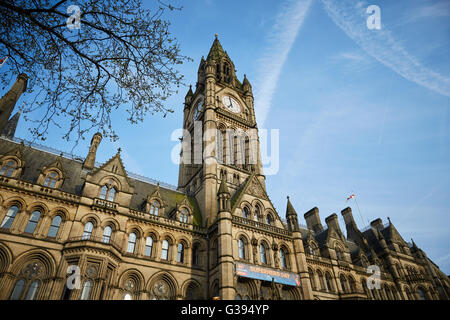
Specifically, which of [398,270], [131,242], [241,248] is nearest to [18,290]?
[131,242]

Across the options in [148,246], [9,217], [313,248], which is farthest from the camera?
[313,248]

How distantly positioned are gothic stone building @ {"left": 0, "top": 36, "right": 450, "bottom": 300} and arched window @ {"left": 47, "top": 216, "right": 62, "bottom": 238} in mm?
65

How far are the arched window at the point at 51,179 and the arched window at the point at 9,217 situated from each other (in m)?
2.94

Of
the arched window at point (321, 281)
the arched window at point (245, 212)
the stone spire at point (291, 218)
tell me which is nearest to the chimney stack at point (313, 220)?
the arched window at point (321, 281)

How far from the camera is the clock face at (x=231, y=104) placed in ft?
141

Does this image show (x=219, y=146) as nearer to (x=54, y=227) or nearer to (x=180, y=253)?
(x=180, y=253)

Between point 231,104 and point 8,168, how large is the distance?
1133 inches

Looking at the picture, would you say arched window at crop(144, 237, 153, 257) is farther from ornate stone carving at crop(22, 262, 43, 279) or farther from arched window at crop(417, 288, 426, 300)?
arched window at crop(417, 288, 426, 300)

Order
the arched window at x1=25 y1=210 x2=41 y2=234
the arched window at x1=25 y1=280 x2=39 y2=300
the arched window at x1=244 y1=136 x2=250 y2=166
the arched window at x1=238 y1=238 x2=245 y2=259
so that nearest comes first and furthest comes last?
the arched window at x1=25 y1=280 x2=39 y2=300, the arched window at x1=25 y1=210 x2=41 y2=234, the arched window at x1=238 y1=238 x2=245 y2=259, the arched window at x1=244 y1=136 x2=250 y2=166

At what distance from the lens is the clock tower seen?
33.4 meters

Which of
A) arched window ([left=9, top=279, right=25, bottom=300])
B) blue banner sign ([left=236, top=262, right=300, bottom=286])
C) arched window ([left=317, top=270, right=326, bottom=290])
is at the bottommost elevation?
arched window ([left=9, top=279, right=25, bottom=300])

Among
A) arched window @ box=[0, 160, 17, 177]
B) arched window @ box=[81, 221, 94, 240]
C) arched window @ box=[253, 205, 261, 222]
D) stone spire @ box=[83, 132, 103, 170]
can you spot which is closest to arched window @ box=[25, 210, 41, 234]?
A: arched window @ box=[81, 221, 94, 240]

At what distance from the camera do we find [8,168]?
22.5 m
